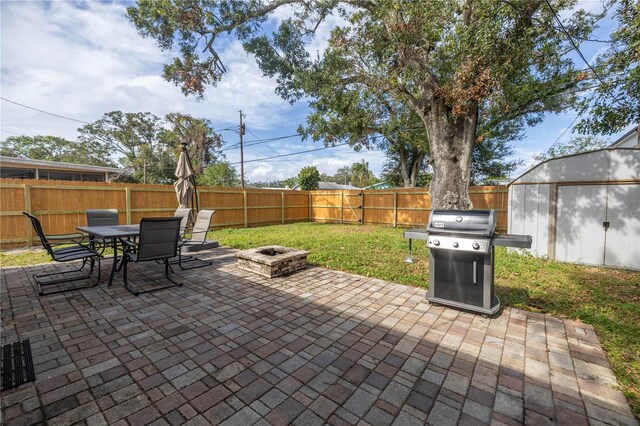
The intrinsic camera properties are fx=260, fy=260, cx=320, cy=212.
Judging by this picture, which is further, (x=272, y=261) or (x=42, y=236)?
(x=272, y=261)

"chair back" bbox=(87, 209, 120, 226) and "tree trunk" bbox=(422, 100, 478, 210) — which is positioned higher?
"tree trunk" bbox=(422, 100, 478, 210)

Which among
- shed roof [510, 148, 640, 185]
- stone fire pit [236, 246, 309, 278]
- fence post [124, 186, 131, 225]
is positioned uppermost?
shed roof [510, 148, 640, 185]

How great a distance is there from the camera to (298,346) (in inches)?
93.2

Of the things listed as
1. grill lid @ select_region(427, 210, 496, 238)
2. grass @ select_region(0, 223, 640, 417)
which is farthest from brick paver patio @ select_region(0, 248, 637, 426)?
grill lid @ select_region(427, 210, 496, 238)

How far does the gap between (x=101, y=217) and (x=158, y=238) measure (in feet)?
9.34

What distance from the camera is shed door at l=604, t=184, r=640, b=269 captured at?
5035mm

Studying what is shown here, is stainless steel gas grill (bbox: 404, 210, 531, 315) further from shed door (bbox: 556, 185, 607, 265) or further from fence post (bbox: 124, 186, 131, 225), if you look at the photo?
fence post (bbox: 124, 186, 131, 225)

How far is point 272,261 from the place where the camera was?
14.2 feet

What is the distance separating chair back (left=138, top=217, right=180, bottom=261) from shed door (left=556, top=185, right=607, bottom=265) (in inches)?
300

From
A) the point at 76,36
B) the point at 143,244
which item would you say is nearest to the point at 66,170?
the point at 76,36

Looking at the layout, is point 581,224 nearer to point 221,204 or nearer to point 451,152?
point 451,152

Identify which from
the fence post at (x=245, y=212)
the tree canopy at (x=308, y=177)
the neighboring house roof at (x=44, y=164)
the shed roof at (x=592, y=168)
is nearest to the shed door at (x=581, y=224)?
the shed roof at (x=592, y=168)

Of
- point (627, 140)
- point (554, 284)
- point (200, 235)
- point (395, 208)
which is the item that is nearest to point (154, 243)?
point (200, 235)

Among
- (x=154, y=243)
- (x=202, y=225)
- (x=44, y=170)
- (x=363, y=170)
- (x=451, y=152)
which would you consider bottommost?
(x=154, y=243)
